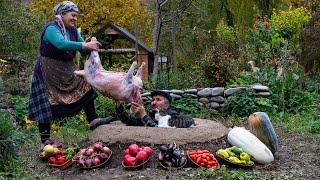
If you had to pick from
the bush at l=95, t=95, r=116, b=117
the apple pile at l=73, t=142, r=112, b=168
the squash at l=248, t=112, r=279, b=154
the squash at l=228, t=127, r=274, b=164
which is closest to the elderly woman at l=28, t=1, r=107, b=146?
the apple pile at l=73, t=142, r=112, b=168

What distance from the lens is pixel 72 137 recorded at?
8.78 m

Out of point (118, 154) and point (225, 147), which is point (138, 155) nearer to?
point (118, 154)

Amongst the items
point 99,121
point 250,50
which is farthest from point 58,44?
point 250,50

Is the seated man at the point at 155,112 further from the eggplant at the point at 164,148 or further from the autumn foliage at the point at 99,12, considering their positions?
the autumn foliage at the point at 99,12

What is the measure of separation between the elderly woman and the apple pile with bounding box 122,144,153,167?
1.34 meters

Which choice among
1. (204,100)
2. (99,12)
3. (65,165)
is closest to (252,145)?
(65,165)

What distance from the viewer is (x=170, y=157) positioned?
672 cm

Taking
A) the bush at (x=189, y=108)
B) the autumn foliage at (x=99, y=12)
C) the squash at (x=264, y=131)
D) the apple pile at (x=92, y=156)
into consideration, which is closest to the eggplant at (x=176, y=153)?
the apple pile at (x=92, y=156)

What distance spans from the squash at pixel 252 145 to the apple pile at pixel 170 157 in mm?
862

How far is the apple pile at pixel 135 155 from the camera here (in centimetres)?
671

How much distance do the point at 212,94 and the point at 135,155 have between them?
6233mm

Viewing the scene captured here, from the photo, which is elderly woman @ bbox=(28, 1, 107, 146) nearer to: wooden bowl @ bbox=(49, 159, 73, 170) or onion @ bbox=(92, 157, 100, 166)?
wooden bowl @ bbox=(49, 159, 73, 170)

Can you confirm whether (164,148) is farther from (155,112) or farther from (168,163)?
(155,112)

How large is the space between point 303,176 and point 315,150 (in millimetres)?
1732
